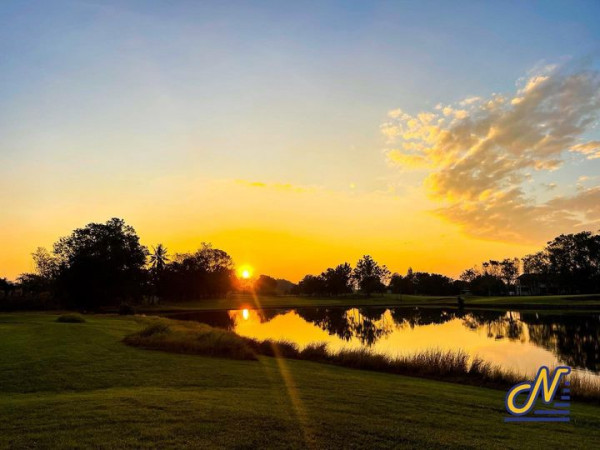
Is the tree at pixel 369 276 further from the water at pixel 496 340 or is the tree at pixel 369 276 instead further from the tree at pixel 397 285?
the water at pixel 496 340

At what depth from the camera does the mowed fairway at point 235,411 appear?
824 centimetres

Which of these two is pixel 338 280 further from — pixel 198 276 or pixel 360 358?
pixel 360 358

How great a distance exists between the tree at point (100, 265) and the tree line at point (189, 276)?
16cm

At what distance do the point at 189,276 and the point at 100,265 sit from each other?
51773 millimetres

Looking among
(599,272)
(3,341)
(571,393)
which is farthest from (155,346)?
(599,272)

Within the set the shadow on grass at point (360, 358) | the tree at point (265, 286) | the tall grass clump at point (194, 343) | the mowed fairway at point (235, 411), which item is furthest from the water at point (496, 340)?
the tree at point (265, 286)

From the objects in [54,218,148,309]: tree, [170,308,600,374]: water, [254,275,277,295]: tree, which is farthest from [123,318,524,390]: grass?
[254,275,277,295]: tree

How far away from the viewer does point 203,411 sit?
9.75m

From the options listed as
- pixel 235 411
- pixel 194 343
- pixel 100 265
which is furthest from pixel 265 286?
pixel 235 411

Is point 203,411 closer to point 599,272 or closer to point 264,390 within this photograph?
point 264,390

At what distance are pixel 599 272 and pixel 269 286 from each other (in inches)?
5076

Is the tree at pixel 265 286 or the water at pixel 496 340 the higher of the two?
the tree at pixel 265 286

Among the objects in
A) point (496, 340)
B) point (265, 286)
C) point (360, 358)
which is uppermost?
point (265, 286)

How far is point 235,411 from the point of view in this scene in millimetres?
9836
